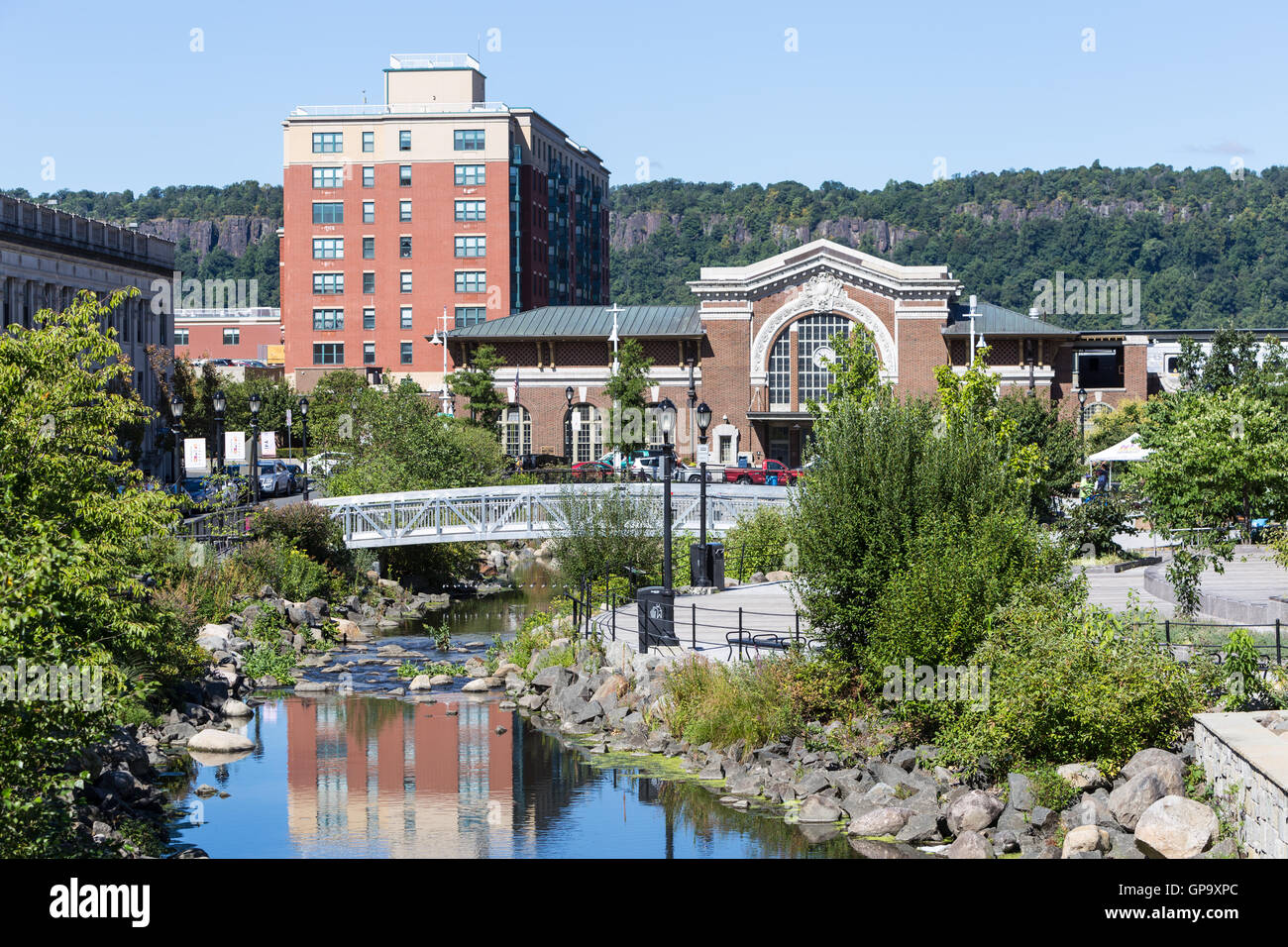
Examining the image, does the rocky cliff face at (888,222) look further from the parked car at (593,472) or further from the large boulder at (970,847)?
the large boulder at (970,847)

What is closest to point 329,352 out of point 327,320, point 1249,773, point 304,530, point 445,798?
point 327,320

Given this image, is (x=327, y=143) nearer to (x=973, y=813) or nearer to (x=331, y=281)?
(x=331, y=281)

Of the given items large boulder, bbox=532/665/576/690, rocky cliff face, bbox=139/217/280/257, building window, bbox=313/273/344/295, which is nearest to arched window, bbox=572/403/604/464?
building window, bbox=313/273/344/295

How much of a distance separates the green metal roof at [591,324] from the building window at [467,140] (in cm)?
2083

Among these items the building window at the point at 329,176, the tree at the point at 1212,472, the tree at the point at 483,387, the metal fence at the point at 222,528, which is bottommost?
the metal fence at the point at 222,528

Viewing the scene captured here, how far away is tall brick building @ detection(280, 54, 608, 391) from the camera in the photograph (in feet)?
299

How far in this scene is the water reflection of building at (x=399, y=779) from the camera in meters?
20.8

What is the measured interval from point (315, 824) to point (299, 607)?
57.6ft

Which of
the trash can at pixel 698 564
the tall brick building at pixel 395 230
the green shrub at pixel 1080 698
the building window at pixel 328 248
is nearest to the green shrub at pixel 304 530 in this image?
the trash can at pixel 698 564

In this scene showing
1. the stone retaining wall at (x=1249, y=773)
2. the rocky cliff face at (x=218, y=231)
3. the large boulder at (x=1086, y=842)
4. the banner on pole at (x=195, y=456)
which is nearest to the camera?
the stone retaining wall at (x=1249, y=773)

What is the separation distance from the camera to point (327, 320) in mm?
93000

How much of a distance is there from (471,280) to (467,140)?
335 inches

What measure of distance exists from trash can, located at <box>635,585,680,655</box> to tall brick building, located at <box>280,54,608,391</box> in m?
63.0
